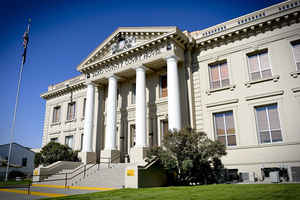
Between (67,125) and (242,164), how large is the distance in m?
21.2

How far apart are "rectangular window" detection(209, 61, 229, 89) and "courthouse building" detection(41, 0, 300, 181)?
3.0 inches

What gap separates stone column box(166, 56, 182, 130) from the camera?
709 inches

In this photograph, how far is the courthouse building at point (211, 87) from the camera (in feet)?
53.1

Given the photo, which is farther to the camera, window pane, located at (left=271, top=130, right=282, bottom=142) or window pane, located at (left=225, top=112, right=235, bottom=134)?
window pane, located at (left=225, top=112, right=235, bottom=134)

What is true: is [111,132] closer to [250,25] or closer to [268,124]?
[268,124]

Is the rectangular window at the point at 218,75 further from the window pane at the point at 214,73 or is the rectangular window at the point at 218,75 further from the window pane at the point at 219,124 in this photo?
the window pane at the point at 219,124

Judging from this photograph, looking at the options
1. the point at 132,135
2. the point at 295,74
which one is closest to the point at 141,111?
the point at 132,135

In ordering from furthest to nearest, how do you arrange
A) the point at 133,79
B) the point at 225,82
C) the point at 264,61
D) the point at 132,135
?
the point at 133,79, the point at 132,135, the point at 225,82, the point at 264,61

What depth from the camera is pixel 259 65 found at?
17.8 meters

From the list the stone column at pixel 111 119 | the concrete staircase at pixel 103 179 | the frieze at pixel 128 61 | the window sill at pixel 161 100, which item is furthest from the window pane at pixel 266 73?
the stone column at pixel 111 119

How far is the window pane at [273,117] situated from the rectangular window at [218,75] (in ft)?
12.0

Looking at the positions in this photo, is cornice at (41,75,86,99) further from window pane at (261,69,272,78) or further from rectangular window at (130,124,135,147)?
window pane at (261,69,272,78)

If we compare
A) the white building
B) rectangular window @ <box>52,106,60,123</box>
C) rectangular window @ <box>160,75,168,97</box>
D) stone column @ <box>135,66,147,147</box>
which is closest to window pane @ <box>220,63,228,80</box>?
rectangular window @ <box>160,75,168,97</box>

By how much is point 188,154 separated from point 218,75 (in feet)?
25.9
